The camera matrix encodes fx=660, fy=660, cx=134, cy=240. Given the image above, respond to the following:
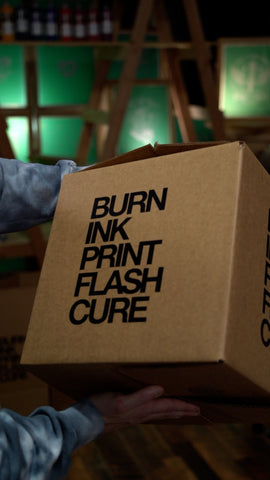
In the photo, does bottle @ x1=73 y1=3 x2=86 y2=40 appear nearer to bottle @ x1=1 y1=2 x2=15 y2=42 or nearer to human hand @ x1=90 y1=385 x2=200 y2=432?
bottle @ x1=1 y1=2 x2=15 y2=42

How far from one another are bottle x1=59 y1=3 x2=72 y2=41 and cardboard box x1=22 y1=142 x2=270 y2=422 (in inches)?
126

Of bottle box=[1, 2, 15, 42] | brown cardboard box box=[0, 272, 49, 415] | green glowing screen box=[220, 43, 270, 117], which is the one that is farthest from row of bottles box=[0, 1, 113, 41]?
brown cardboard box box=[0, 272, 49, 415]

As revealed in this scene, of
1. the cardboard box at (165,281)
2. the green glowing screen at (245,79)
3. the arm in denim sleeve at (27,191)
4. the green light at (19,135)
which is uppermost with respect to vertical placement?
the green glowing screen at (245,79)

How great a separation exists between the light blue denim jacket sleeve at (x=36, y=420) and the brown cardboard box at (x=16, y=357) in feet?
3.67

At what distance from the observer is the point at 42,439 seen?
2.72 feet

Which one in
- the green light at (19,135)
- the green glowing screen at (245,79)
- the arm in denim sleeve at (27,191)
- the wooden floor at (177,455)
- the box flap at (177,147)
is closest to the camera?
the box flap at (177,147)

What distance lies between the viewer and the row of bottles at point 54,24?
3.94 metres

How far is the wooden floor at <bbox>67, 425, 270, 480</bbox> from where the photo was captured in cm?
213

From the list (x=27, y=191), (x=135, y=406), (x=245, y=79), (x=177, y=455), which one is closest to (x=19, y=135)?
(x=245, y=79)

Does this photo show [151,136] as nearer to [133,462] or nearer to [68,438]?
[133,462]

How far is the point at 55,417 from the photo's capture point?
88 cm

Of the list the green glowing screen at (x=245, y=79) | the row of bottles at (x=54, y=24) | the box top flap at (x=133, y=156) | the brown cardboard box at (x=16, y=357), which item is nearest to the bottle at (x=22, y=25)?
the row of bottles at (x=54, y=24)

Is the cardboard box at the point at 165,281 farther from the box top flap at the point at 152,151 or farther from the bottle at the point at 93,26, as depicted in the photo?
the bottle at the point at 93,26

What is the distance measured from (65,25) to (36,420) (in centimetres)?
349
